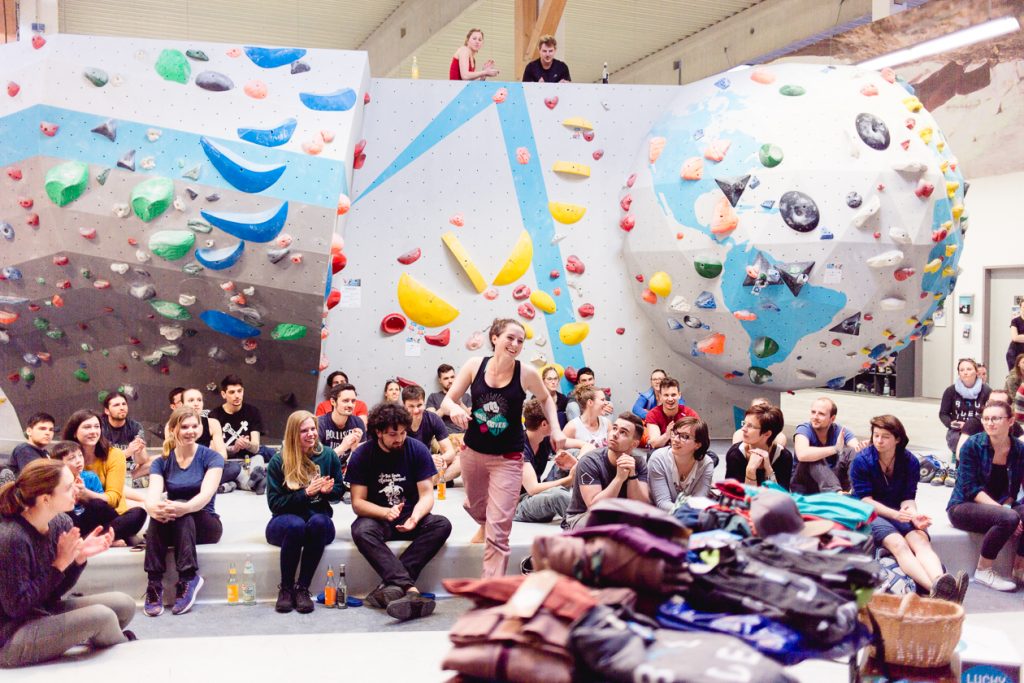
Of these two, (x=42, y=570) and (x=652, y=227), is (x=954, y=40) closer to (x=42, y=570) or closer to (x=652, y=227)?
(x=652, y=227)

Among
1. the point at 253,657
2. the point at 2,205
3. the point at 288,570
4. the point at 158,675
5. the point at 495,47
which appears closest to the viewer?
the point at 158,675

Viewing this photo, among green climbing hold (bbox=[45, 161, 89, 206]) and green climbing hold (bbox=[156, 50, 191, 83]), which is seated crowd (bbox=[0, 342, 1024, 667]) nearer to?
green climbing hold (bbox=[45, 161, 89, 206])

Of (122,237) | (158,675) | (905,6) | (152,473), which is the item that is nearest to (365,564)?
(152,473)

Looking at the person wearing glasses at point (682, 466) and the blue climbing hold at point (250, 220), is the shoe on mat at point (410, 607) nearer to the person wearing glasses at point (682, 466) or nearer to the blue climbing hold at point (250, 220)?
the person wearing glasses at point (682, 466)

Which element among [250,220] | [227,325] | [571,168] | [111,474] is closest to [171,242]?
[250,220]

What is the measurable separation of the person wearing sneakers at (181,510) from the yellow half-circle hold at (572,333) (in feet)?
14.5

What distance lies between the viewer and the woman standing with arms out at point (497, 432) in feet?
16.2

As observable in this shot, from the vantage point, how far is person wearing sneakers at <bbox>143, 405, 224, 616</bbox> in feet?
17.2

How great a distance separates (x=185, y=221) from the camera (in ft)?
24.0

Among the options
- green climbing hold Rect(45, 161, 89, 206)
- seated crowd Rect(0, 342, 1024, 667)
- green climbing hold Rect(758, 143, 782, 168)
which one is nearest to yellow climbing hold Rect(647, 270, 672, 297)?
green climbing hold Rect(758, 143, 782, 168)

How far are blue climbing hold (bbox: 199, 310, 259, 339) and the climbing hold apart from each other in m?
1.70

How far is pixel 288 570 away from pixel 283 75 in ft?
12.4

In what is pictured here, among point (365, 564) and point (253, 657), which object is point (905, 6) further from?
point (253, 657)

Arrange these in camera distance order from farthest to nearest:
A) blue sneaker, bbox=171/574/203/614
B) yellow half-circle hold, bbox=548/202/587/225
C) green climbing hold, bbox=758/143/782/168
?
yellow half-circle hold, bbox=548/202/587/225 < green climbing hold, bbox=758/143/782/168 < blue sneaker, bbox=171/574/203/614
